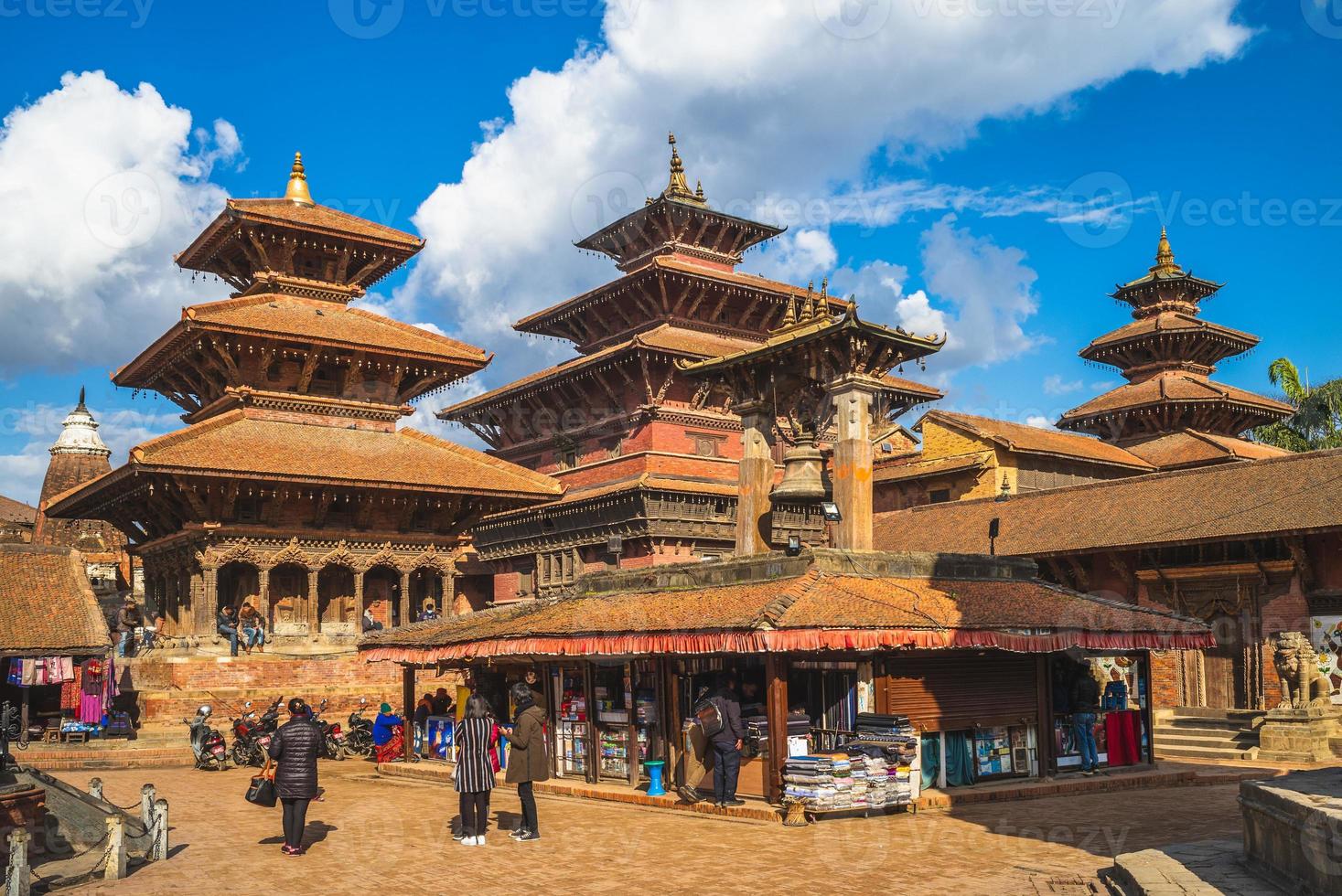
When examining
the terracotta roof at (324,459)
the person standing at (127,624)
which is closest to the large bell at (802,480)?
the terracotta roof at (324,459)

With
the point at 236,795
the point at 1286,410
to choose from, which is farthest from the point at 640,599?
the point at 1286,410

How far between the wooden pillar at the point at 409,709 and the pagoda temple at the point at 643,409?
1375 centimetres

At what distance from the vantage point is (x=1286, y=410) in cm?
4947

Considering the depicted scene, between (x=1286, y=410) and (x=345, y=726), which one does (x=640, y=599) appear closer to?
(x=345, y=726)

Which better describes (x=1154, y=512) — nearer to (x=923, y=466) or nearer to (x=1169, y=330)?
(x=923, y=466)

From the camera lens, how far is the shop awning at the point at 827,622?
1558 cm

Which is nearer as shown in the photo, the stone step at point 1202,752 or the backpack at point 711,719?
the backpack at point 711,719

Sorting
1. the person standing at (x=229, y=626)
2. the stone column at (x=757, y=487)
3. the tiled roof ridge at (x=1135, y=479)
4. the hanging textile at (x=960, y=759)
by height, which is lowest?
the hanging textile at (x=960, y=759)

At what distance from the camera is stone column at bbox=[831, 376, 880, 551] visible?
1862cm

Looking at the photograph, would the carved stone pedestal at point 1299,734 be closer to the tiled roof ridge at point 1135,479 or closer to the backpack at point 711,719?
the tiled roof ridge at point 1135,479

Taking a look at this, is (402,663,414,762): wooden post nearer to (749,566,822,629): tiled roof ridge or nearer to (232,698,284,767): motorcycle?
(232,698,284,767): motorcycle

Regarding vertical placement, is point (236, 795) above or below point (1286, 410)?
below

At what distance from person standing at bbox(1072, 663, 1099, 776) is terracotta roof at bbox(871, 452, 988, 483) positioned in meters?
21.9

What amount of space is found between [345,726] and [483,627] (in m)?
9.22
